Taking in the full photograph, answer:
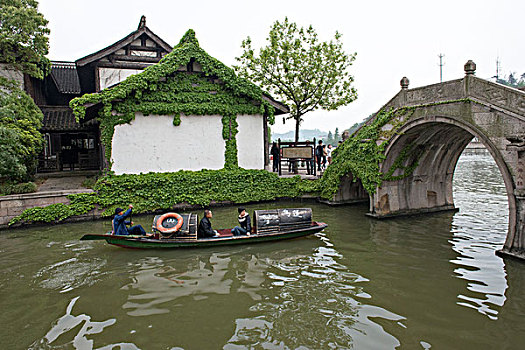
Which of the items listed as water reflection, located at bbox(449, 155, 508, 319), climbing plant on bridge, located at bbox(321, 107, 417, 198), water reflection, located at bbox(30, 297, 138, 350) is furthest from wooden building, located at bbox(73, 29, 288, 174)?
water reflection, located at bbox(30, 297, 138, 350)

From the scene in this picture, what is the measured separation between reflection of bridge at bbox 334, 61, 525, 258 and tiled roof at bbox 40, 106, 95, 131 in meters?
17.2

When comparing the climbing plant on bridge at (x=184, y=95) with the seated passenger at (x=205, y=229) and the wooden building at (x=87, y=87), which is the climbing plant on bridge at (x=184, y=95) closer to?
the wooden building at (x=87, y=87)

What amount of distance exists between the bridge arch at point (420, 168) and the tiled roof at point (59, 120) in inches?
690

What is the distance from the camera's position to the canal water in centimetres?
681

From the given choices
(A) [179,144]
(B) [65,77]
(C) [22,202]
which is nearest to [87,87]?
(B) [65,77]

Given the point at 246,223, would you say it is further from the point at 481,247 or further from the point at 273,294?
the point at 481,247

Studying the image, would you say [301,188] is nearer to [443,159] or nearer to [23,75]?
[443,159]

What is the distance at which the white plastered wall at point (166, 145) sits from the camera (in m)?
18.5

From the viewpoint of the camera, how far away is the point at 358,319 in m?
7.43

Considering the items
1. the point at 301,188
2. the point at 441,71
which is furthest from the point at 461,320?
the point at 441,71

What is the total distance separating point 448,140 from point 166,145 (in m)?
14.0

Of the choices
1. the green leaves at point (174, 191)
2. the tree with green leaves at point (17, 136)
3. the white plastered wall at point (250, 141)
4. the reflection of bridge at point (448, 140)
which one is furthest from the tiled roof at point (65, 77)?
the reflection of bridge at point (448, 140)

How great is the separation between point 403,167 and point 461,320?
1050 cm

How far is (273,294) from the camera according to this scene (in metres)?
8.66
